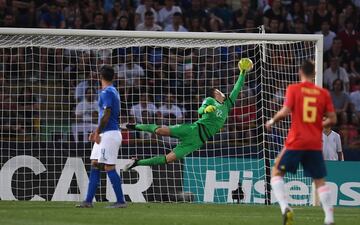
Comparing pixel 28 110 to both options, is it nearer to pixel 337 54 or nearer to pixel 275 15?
pixel 275 15

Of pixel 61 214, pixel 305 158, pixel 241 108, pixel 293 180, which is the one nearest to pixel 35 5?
pixel 241 108

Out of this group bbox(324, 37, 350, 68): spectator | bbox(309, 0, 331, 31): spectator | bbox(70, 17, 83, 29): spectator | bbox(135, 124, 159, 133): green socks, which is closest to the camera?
bbox(135, 124, 159, 133): green socks

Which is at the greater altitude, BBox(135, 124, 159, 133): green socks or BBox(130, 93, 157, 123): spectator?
BBox(130, 93, 157, 123): spectator

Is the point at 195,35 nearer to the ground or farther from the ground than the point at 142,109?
farther from the ground

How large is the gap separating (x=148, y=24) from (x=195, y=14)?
5.26 ft

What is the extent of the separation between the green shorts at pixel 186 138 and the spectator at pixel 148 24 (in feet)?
18.7

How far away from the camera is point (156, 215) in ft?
50.8

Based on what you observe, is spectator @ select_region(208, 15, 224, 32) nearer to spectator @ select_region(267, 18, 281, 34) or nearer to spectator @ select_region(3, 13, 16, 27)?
spectator @ select_region(267, 18, 281, 34)

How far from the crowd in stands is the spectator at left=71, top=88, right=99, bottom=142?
81cm

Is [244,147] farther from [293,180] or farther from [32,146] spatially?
[32,146]

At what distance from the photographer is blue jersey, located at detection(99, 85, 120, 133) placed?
1653 centimetres

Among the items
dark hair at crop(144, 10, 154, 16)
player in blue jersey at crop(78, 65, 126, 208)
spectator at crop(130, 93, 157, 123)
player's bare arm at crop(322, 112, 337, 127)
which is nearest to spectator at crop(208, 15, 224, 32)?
dark hair at crop(144, 10, 154, 16)

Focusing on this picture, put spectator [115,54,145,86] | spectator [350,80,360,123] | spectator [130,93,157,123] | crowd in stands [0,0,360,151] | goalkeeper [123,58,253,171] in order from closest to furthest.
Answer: goalkeeper [123,58,253,171] < spectator [130,93,157,123] < spectator [115,54,145,86] < crowd in stands [0,0,360,151] < spectator [350,80,360,123]

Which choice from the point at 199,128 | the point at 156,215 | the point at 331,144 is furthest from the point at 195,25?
the point at 156,215
